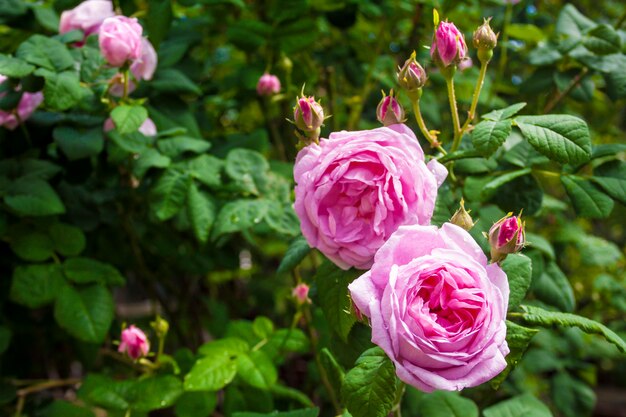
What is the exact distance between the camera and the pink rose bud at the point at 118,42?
3.09ft

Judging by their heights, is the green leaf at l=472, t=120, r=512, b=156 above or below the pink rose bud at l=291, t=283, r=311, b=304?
above

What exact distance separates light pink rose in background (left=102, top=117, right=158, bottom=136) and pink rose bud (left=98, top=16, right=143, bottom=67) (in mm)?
146

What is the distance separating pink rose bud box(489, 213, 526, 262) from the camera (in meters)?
0.61

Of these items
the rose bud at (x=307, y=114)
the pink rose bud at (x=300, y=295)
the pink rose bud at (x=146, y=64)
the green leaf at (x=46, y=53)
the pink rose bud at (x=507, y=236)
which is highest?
the rose bud at (x=307, y=114)

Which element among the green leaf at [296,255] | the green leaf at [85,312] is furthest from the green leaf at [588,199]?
the green leaf at [85,312]

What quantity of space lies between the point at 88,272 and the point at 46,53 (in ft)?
1.19

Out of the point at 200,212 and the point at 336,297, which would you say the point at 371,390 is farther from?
the point at 200,212

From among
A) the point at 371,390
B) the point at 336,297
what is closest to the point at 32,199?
the point at 336,297

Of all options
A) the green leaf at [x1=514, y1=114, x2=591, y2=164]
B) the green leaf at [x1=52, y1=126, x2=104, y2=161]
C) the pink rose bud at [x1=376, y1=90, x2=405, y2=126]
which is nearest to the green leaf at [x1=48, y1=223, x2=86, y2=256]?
the green leaf at [x1=52, y1=126, x2=104, y2=161]

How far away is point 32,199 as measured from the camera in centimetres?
103

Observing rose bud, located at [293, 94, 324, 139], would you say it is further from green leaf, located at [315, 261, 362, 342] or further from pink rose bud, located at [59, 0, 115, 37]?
pink rose bud, located at [59, 0, 115, 37]

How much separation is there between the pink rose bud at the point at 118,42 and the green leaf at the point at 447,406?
2.29ft

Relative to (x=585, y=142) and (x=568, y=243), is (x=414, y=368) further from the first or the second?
(x=568, y=243)

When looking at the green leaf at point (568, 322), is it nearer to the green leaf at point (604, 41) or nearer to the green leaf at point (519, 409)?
the green leaf at point (519, 409)
